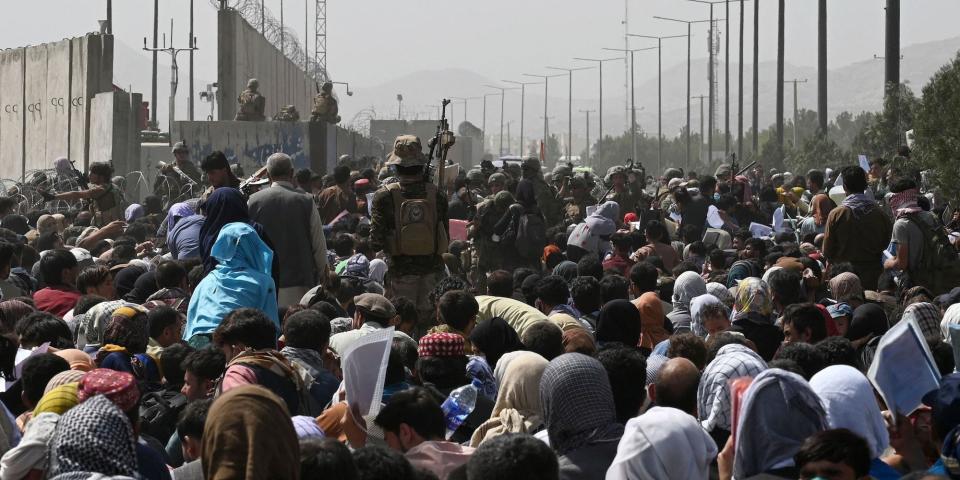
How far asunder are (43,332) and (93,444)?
3.41m

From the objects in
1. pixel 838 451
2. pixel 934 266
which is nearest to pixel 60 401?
pixel 838 451

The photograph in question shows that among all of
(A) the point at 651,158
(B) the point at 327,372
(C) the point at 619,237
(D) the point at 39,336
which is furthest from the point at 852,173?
(A) the point at 651,158

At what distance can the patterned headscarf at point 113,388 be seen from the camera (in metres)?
5.34

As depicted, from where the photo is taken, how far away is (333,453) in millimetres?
4449

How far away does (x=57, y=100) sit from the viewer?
2617 centimetres

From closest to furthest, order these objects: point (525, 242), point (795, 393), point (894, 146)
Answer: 1. point (795, 393)
2. point (525, 242)
3. point (894, 146)

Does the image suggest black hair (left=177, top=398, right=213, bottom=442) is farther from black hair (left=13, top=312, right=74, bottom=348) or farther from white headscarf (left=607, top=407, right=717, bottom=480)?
black hair (left=13, top=312, right=74, bottom=348)

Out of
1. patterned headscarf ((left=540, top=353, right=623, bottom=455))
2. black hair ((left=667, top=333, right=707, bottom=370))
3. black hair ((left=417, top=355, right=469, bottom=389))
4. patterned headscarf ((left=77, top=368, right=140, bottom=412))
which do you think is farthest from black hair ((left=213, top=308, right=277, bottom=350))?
black hair ((left=667, top=333, right=707, bottom=370))

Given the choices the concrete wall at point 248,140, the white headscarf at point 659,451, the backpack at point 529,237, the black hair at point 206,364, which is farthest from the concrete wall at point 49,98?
the white headscarf at point 659,451

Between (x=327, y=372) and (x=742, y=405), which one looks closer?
(x=742, y=405)

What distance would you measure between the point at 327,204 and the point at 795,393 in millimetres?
11255

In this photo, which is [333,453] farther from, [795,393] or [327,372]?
[327,372]

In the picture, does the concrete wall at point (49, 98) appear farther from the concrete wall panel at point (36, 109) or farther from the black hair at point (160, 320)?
the black hair at point (160, 320)

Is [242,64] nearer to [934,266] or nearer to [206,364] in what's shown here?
[934,266]
